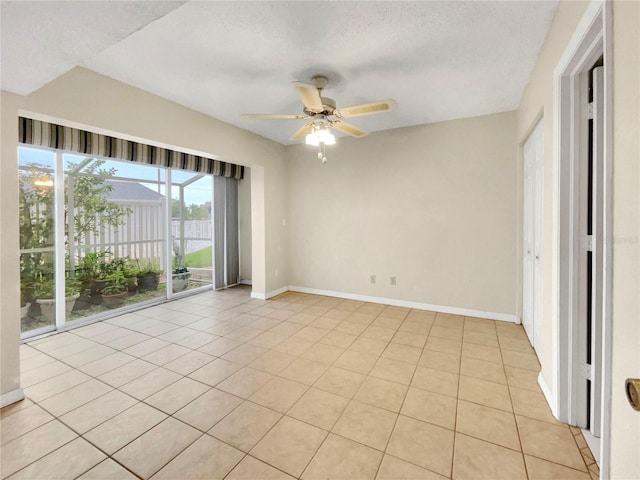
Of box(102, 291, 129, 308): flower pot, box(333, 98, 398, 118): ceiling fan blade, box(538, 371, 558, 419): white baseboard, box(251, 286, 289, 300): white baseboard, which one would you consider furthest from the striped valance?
box(538, 371, 558, 419): white baseboard

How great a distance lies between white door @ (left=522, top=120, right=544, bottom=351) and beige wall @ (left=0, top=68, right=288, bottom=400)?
357cm

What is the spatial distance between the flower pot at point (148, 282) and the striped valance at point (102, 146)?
182 centimetres

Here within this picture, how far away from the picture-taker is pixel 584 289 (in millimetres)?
1793

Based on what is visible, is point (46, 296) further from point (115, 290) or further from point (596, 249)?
point (596, 249)

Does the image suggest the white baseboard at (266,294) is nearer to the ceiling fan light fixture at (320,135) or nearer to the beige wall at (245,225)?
the beige wall at (245,225)

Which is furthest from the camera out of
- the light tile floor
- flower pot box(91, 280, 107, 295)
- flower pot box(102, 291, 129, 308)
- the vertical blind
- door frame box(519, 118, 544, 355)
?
the vertical blind

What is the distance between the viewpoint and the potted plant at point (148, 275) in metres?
4.62

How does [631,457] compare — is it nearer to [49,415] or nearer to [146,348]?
[49,415]

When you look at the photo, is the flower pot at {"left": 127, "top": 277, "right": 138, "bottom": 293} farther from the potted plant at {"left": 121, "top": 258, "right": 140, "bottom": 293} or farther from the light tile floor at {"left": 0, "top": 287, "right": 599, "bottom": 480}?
the light tile floor at {"left": 0, "top": 287, "right": 599, "bottom": 480}

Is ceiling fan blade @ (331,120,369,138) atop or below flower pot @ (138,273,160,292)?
atop

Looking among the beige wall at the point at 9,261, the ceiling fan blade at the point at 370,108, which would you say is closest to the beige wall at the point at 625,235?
the ceiling fan blade at the point at 370,108

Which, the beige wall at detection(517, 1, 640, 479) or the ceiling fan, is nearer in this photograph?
the beige wall at detection(517, 1, 640, 479)

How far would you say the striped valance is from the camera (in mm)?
3016

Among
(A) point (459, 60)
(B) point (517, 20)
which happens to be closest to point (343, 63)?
(A) point (459, 60)
